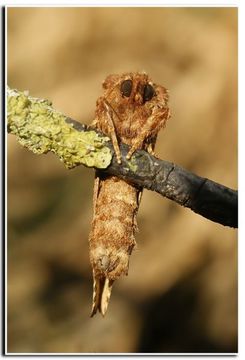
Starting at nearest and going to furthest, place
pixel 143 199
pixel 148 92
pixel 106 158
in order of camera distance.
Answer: pixel 106 158, pixel 148 92, pixel 143 199

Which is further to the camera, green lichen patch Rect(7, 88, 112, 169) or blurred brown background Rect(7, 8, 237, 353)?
blurred brown background Rect(7, 8, 237, 353)

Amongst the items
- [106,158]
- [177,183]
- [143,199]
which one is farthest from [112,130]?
[143,199]

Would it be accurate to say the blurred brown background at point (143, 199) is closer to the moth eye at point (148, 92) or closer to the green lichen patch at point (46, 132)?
the moth eye at point (148, 92)

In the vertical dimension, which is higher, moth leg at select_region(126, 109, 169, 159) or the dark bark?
moth leg at select_region(126, 109, 169, 159)

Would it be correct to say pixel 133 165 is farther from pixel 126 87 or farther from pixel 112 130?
pixel 126 87

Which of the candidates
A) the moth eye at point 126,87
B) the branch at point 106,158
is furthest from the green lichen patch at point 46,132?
the moth eye at point 126,87

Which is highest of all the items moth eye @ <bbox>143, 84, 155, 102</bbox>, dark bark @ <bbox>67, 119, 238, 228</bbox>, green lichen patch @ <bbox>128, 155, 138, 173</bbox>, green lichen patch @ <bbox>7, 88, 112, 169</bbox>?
moth eye @ <bbox>143, 84, 155, 102</bbox>

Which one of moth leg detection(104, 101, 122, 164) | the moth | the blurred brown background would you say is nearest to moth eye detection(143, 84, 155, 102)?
the moth

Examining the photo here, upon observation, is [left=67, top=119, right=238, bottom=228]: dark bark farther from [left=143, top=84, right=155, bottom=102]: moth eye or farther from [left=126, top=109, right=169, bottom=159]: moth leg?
[left=143, top=84, right=155, bottom=102]: moth eye
